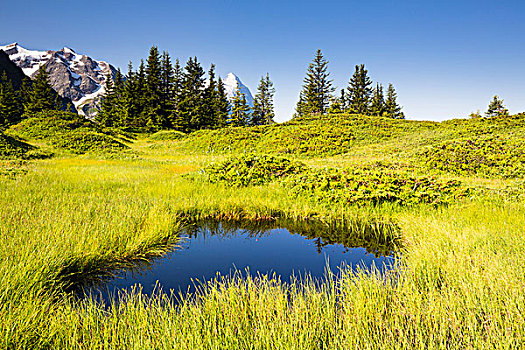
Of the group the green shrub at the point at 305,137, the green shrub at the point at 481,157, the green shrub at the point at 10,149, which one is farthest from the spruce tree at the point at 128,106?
the green shrub at the point at 481,157

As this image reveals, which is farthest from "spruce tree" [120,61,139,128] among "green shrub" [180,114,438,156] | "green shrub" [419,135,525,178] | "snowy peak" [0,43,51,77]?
"snowy peak" [0,43,51,77]

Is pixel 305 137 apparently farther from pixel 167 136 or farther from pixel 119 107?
pixel 119 107

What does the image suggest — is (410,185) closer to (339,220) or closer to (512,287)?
(339,220)

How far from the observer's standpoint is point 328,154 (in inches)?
893

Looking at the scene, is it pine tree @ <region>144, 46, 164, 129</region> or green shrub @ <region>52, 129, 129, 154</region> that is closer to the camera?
green shrub @ <region>52, 129, 129, 154</region>

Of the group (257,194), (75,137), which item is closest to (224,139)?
(75,137)

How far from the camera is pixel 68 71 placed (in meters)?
164

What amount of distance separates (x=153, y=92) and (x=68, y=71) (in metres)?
165

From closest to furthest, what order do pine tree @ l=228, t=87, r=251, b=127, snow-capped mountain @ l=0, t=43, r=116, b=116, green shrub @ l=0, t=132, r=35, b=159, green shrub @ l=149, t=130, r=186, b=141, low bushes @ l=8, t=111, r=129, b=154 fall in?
1. green shrub @ l=0, t=132, r=35, b=159
2. low bushes @ l=8, t=111, r=129, b=154
3. green shrub @ l=149, t=130, r=186, b=141
4. pine tree @ l=228, t=87, r=251, b=127
5. snow-capped mountain @ l=0, t=43, r=116, b=116

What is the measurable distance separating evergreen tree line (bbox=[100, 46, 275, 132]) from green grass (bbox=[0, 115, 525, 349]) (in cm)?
3935

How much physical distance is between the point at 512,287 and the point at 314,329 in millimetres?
1787

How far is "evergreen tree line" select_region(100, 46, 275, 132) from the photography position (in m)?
43.7

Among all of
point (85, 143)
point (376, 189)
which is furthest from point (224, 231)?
point (85, 143)

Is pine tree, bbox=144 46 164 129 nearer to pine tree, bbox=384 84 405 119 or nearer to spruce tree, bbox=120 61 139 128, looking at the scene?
spruce tree, bbox=120 61 139 128
